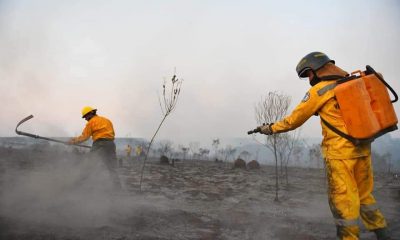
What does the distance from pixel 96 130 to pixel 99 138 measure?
207 mm

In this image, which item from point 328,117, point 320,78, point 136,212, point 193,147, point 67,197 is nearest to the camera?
point 328,117

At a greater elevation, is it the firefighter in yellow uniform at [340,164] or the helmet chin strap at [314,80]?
the helmet chin strap at [314,80]

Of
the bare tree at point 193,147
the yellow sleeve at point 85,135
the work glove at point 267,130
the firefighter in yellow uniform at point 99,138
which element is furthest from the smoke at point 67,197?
the bare tree at point 193,147

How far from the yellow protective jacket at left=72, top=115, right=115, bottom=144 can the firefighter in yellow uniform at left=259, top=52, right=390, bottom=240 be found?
5155mm

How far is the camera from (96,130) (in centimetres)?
745

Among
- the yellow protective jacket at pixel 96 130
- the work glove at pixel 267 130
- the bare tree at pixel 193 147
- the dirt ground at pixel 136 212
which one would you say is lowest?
the dirt ground at pixel 136 212

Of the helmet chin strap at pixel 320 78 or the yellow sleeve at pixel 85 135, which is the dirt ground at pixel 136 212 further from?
the helmet chin strap at pixel 320 78

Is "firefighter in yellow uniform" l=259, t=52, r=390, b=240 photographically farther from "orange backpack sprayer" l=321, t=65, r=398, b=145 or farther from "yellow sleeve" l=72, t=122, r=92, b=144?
"yellow sleeve" l=72, t=122, r=92, b=144

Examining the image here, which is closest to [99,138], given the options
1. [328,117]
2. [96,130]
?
[96,130]

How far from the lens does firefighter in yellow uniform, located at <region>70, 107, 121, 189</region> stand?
291 inches

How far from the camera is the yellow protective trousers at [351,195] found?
2.90 meters

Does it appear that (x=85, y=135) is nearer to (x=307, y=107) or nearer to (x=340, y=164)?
(x=307, y=107)

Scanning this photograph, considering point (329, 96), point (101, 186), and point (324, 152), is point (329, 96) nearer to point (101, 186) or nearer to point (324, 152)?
point (324, 152)

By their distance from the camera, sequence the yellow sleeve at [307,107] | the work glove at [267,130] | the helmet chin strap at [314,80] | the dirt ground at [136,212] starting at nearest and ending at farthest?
1. the yellow sleeve at [307,107]
2. the helmet chin strap at [314,80]
3. the work glove at [267,130]
4. the dirt ground at [136,212]
